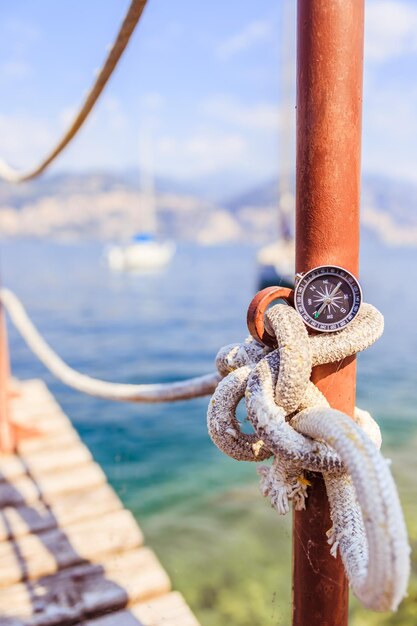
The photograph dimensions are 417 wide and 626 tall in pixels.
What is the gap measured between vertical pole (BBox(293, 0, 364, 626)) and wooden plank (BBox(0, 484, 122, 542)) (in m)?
1.79

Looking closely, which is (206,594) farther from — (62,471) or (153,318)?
(153,318)

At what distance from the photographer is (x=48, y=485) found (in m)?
3.05

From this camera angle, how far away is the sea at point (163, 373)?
5.45 m

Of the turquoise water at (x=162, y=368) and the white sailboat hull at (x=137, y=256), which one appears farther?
the white sailboat hull at (x=137, y=256)

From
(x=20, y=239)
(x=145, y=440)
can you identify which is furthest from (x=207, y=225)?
(x=145, y=440)

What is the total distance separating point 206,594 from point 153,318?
22605 mm

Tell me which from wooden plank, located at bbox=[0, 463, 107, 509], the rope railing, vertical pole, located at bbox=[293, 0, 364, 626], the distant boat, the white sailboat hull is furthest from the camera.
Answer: the white sailboat hull

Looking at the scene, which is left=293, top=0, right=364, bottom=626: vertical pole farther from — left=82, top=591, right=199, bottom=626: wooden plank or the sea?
the sea

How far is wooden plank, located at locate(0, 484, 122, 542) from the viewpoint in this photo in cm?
267

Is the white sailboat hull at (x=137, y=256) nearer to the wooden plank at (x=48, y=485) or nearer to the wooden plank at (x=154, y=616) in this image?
the wooden plank at (x=48, y=485)

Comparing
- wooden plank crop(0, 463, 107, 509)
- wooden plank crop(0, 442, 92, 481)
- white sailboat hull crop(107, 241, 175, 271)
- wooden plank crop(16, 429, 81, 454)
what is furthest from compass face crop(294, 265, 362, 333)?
white sailboat hull crop(107, 241, 175, 271)

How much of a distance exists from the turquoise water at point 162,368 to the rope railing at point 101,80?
3.03 metres

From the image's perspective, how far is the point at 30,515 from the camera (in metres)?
2.79

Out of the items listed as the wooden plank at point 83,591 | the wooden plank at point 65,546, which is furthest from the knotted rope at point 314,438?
the wooden plank at point 65,546
